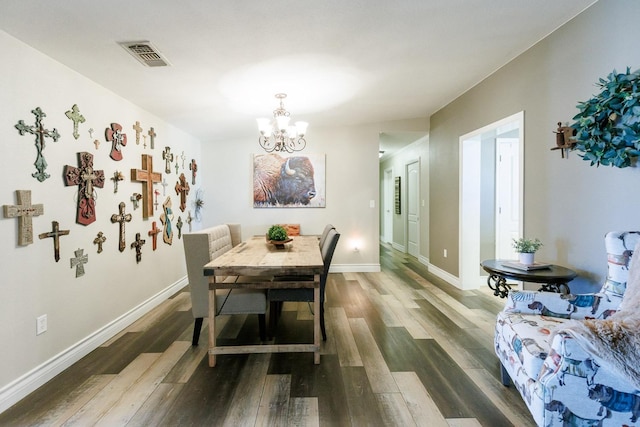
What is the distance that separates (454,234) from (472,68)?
80.7 inches

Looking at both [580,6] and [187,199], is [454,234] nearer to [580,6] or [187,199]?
[580,6]

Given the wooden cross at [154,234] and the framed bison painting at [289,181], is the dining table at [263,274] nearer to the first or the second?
the wooden cross at [154,234]

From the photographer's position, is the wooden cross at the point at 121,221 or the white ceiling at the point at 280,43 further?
the wooden cross at the point at 121,221

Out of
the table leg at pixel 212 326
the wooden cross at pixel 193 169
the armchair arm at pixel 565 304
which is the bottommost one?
the table leg at pixel 212 326

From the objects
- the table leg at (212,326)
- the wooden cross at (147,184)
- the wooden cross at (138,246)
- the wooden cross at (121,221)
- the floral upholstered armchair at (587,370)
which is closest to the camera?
the floral upholstered armchair at (587,370)

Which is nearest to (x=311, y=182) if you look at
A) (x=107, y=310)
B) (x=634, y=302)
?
(x=107, y=310)

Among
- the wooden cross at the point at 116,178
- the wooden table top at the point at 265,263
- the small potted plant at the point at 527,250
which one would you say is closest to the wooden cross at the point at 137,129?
the wooden cross at the point at 116,178

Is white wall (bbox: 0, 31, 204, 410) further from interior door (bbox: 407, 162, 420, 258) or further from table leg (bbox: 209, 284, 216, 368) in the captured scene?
interior door (bbox: 407, 162, 420, 258)

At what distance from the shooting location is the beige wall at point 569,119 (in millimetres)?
1938

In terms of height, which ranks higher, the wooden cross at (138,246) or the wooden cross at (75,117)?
the wooden cross at (75,117)

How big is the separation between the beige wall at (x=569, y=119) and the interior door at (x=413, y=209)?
281cm

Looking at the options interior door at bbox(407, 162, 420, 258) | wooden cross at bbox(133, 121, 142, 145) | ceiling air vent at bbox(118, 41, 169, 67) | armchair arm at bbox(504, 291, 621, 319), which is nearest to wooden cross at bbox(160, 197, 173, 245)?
wooden cross at bbox(133, 121, 142, 145)

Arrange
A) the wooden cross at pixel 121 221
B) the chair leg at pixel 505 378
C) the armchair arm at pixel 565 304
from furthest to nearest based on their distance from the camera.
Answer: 1. the wooden cross at pixel 121 221
2. the chair leg at pixel 505 378
3. the armchair arm at pixel 565 304

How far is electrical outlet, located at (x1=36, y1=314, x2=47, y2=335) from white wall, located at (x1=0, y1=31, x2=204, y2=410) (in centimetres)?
3
